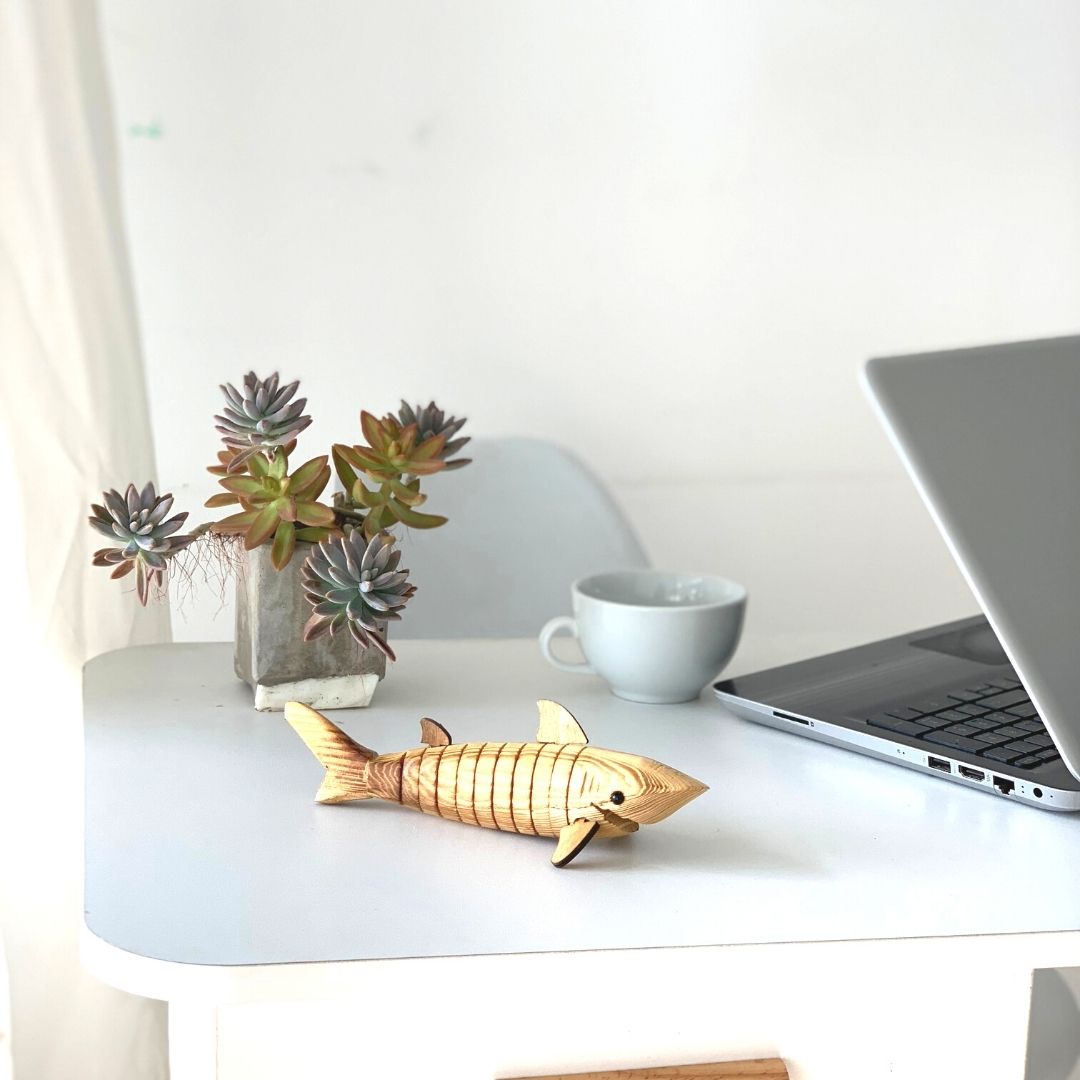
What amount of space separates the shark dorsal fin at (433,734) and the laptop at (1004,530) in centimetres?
23

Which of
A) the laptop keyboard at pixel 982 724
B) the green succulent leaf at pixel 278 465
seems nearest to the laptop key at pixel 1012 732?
the laptop keyboard at pixel 982 724

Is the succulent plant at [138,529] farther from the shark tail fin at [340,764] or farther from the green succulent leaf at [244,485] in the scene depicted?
the shark tail fin at [340,764]

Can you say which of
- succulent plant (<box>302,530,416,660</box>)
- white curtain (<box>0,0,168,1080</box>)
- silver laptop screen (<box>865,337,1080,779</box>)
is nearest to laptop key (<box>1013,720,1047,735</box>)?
silver laptop screen (<box>865,337,1080,779</box>)

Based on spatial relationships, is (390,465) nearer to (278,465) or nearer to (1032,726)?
(278,465)

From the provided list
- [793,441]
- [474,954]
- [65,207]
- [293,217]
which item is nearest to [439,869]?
[474,954]

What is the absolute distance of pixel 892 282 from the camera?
1683 millimetres

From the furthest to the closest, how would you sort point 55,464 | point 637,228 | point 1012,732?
point 637,228
point 55,464
point 1012,732

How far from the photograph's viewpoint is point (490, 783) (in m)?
0.63

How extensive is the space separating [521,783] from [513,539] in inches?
29.5

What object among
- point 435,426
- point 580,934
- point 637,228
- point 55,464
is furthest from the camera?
point 637,228

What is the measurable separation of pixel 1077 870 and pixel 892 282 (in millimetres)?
1193

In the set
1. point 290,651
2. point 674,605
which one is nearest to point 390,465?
point 290,651

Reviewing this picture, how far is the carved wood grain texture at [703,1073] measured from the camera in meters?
0.56

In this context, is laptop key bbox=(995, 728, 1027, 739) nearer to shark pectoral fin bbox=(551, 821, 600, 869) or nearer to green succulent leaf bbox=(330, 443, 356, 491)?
shark pectoral fin bbox=(551, 821, 600, 869)
